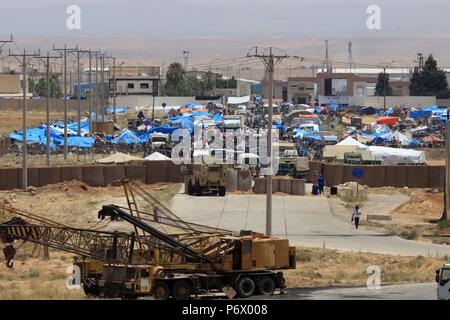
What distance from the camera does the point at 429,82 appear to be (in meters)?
160

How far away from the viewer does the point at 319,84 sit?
172875 mm

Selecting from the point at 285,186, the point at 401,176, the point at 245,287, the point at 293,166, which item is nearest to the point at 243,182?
the point at 285,186

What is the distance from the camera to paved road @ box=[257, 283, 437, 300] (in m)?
26.8

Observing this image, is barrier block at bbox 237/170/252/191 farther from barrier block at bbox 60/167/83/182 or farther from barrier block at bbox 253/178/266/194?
barrier block at bbox 60/167/83/182

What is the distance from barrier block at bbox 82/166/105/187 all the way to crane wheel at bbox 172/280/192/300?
30150 millimetres

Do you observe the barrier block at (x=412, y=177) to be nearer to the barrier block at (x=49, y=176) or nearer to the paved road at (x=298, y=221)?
the paved road at (x=298, y=221)

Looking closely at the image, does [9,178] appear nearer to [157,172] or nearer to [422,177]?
[157,172]

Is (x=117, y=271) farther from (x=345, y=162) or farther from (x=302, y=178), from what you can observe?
(x=345, y=162)

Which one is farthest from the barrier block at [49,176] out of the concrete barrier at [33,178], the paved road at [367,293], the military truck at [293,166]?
the paved road at [367,293]

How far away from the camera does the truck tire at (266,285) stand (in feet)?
95.3

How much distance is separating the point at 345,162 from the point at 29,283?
34.5 metres

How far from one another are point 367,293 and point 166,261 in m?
4.54

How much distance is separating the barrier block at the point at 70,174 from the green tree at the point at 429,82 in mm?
103145

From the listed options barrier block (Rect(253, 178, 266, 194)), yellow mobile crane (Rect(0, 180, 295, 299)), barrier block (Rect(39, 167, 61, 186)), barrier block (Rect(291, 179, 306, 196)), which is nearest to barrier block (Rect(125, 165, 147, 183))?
barrier block (Rect(39, 167, 61, 186))
